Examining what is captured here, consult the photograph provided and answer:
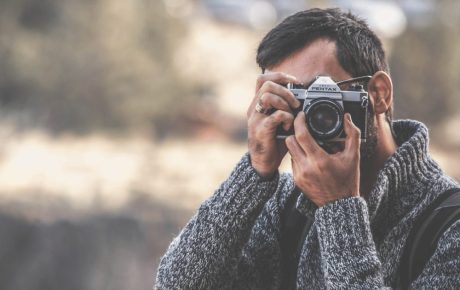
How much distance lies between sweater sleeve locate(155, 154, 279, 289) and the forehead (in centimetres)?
26

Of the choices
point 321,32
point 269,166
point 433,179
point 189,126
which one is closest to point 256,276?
point 269,166

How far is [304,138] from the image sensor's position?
72.1 inches

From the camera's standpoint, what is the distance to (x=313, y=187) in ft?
5.92

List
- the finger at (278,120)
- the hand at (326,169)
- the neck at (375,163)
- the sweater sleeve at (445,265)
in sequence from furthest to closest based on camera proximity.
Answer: the neck at (375,163) → the finger at (278,120) → the hand at (326,169) → the sweater sleeve at (445,265)

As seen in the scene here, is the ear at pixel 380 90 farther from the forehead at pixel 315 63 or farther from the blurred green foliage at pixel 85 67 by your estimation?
the blurred green foliage at pixel 85 67

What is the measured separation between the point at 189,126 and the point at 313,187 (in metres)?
12.6

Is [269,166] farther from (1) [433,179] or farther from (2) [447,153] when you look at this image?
(2) [447,153]

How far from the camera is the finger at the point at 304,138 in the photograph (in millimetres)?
1816

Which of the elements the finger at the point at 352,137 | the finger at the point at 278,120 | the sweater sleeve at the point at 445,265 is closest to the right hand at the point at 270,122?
the finger at the point at 278,120

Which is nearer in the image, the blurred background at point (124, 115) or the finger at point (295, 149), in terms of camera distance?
the finger at point (295, 149)

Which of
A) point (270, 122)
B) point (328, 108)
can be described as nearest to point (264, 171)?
point (270, 122)

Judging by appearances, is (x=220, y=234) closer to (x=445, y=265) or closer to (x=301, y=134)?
(x=301, y=134)

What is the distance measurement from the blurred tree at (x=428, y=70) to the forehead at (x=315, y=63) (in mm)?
11025

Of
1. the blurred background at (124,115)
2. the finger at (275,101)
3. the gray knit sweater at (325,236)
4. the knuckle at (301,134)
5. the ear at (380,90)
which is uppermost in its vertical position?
the blurred background at (124,115)
